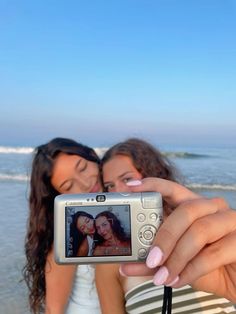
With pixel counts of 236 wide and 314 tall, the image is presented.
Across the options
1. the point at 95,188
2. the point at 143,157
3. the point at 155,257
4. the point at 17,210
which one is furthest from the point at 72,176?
the point at 17,210

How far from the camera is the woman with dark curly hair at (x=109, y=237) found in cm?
125

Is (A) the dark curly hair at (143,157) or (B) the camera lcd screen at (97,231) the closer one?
(B) the camera lcd screen at (97,231)

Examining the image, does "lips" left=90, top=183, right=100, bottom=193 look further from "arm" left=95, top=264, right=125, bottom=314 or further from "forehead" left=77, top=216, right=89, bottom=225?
"forehead" left=77, top=216, right=89, bottom=225

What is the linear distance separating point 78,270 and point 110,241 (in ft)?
4.90

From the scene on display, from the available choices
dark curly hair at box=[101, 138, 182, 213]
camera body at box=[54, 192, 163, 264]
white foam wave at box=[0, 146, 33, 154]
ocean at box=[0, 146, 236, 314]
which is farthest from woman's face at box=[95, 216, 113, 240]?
white foam wave at box=[0, 146, 33, 154]

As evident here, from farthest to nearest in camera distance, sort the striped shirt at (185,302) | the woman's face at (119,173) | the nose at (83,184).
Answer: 1. the nose at (83,184)
2. the woman's face at (119,173)
3. the striped shirt at (185,302)

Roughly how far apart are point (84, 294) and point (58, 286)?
0.21 meters

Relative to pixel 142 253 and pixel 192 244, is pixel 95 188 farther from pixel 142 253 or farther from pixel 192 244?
pixel 192 244

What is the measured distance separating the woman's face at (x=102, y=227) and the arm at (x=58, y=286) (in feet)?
4.69

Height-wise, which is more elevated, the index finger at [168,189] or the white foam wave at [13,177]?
the index finger at [168,189]

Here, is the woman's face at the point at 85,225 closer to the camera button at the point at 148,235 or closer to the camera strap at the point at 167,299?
the camera button at the point at 148,235

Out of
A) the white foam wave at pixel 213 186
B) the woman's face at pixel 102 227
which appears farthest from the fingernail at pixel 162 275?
the white foam wave at pixel 213 186

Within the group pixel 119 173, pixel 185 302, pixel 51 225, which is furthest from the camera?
pixel 51 225

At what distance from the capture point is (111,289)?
2012 mm
